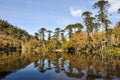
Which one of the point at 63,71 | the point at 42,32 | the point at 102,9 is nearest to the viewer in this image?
the point at 63,71

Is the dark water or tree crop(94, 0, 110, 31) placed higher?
tree crop(94, 0, 110, 31)

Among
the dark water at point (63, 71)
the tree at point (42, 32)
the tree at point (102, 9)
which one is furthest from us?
the tree at point (42, 32)

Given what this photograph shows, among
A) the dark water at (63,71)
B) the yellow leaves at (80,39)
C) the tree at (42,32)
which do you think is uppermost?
the tree at (42,32)

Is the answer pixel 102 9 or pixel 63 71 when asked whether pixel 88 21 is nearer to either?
pixel 102 9

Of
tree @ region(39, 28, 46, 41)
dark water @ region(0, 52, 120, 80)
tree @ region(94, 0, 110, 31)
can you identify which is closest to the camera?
dark water @ region(0, 52, 120, 80)

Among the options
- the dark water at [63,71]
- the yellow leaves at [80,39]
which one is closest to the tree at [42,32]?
the yellow leaves at [80,39]

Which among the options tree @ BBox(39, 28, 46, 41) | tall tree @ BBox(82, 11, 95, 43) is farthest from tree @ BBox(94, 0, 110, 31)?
tree @ BBox(39, 28, 46, 41)

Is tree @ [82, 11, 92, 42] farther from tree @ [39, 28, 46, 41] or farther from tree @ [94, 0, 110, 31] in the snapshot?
tree @ [39, 28, 46, 41]

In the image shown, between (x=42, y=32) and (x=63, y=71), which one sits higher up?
(x=42, y=32)

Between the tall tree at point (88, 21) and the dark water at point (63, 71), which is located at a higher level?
the tall tree at point (88, 21)

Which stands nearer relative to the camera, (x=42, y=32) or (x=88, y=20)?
(x=88, y=20)

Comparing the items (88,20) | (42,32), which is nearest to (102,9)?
(88,20)

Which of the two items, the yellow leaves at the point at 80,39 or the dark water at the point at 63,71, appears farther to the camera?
the yellow leaves at the point at 80,39

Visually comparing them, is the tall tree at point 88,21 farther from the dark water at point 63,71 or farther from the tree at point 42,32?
the tree at point 42,32
